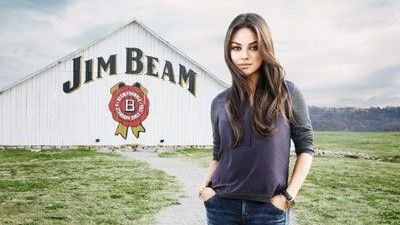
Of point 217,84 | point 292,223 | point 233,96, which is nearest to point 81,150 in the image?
point 217,84

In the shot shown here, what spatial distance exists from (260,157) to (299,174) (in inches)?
10.8

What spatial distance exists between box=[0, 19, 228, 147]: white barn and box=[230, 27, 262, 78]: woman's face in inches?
1091

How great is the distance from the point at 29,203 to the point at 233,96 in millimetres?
9266

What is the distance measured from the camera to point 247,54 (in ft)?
10.5

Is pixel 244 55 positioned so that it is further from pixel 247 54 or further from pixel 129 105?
pixel 129 105

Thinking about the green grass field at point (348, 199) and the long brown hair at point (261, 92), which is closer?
the long brown hair at point (261, 92)

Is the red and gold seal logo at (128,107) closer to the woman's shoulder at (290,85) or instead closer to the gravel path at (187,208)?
the gravel path at (187,208)

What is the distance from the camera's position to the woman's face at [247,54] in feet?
10.5

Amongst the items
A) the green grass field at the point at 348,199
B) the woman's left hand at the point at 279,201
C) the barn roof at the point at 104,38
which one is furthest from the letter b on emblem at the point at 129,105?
the woman's left hand at the point at 279,201

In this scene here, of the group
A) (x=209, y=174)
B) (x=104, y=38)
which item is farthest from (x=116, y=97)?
(x=209, y=174)

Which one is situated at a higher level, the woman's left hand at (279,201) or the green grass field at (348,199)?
the woman's left hand at (279,201)

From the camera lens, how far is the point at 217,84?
1297 inches

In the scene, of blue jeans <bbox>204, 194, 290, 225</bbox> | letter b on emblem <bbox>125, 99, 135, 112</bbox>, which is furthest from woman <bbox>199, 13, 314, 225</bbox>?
letter b on emblem <bbox>125, 99, 135, 112</bbox>

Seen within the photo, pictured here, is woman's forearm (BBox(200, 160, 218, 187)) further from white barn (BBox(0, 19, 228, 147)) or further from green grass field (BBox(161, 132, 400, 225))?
white barn (BBox(0, 19, 228, 147))
